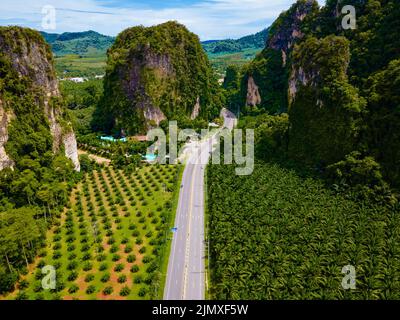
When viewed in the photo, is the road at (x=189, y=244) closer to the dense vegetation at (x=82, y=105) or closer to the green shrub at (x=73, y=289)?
the green shrub at (x=73, y=289)

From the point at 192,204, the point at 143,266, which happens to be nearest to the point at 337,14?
the point at 192,204

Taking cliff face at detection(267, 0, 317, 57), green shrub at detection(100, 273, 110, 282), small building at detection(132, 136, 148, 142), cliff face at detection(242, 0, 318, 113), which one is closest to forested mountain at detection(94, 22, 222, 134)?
small building at detection(132, 136, 148, 142)

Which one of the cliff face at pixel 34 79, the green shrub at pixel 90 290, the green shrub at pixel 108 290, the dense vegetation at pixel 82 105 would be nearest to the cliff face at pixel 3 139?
the cliff face at pixel 34 79

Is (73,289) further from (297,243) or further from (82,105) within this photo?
(82,105)

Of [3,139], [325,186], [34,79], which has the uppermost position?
[34,79]

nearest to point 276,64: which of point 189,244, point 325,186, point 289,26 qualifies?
point 289,26
